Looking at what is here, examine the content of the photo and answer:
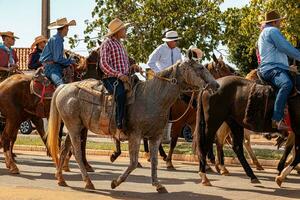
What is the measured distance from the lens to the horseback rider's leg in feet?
34.5

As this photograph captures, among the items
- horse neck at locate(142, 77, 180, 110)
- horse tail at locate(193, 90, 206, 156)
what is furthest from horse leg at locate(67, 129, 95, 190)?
horse tail at locate(193, 90, 206, 156)

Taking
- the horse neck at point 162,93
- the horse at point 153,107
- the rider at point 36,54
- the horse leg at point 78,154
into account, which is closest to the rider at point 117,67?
the horse at point 153,107

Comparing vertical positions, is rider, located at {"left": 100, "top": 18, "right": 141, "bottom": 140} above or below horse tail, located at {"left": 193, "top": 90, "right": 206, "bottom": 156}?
above

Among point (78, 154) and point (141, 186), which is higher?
point (78, 154)

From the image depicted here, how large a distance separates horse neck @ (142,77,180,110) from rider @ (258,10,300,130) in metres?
1.82

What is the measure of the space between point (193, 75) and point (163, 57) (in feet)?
14.1

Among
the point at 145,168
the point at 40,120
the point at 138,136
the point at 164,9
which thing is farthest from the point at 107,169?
the point at 164,9

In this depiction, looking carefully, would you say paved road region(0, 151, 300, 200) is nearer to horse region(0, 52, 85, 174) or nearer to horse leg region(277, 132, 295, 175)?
horse leg region(277, 132, 295, 175)

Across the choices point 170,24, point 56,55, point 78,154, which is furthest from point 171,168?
point 170,24

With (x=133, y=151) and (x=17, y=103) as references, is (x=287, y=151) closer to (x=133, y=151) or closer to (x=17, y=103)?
(x=133, y=151)

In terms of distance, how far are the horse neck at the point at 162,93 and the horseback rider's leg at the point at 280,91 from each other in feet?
5.88

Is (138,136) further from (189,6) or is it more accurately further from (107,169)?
(189,6)

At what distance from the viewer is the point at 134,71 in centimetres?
1089

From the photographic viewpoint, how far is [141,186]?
36.2 ft
